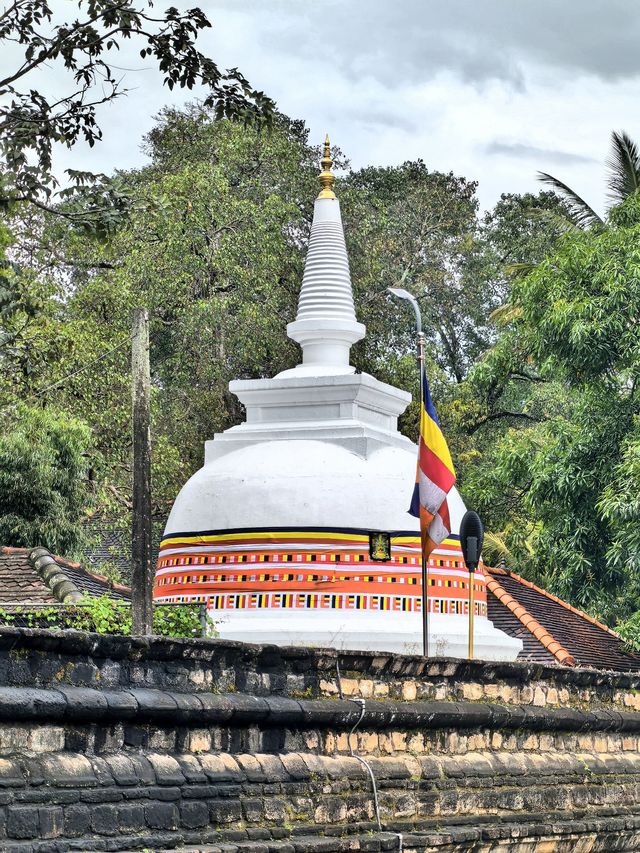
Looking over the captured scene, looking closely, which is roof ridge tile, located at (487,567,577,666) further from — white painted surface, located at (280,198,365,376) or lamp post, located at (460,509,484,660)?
lamp post, located at (460,509,484,660)

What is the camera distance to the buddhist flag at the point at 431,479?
12023 mm

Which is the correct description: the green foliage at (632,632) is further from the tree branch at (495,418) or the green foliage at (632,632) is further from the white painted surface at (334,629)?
the tree branch at (495,418)

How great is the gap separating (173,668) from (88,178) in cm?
505

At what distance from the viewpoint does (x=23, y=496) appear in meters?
20.7

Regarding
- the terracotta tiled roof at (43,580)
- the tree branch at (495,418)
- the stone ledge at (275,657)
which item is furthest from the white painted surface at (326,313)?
the tree branch at (495,418)

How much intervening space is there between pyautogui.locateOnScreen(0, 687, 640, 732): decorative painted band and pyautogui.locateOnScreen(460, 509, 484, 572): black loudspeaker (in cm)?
138

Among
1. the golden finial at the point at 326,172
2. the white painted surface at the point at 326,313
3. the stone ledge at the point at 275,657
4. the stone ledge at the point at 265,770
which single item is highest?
the golden finial at the point at 326,172

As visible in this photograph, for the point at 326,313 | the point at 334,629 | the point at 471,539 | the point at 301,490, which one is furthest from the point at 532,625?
the point at 471,539

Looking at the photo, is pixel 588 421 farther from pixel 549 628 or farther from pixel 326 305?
pixel 326 305

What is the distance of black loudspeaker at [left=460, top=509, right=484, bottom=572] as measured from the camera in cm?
1248

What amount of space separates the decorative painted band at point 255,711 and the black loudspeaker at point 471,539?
1381 millimetres

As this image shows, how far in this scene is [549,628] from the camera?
20000 millimetres

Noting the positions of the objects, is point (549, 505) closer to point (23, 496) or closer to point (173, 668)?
point (23, 496)

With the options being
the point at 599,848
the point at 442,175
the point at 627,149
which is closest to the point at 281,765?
the point at 599,848
